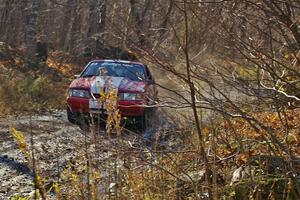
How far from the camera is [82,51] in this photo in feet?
82.2

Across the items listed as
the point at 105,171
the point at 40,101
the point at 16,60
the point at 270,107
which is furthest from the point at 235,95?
the point at 16,60

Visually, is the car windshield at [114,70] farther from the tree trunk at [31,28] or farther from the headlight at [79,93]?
the tree trunk at [31,28]

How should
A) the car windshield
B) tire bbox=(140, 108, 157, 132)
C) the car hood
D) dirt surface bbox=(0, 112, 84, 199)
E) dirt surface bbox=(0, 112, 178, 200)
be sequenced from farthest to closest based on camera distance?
1. the car windshield
2. the car hood
3. tire bbox=(140, 108, 157, 132)
4. dirt surface bbox=(0, 112, 84, 199)
5. dirt surface bbox=(0, 112, 178, 200)

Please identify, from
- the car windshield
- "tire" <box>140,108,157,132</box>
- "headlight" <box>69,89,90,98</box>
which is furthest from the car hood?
"tire" <box>140,108,157,132</box>

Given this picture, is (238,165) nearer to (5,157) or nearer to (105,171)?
(105,171)

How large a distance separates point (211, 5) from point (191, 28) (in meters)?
0.28

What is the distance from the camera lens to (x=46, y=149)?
17.6 ft

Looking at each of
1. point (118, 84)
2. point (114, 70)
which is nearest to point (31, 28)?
point (114, 70)

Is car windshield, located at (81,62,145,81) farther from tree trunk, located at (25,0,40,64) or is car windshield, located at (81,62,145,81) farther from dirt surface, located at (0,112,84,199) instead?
tree trunk, located at (25,0,40,64)

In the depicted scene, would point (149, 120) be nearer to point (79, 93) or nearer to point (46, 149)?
point (46, 149)

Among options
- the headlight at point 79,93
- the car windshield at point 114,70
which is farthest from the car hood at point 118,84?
the car windshield at point 114,70

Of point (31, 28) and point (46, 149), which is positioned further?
point (31, 28)

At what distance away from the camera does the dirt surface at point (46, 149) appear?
14.7 ft

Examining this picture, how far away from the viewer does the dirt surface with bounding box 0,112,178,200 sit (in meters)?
4.49
